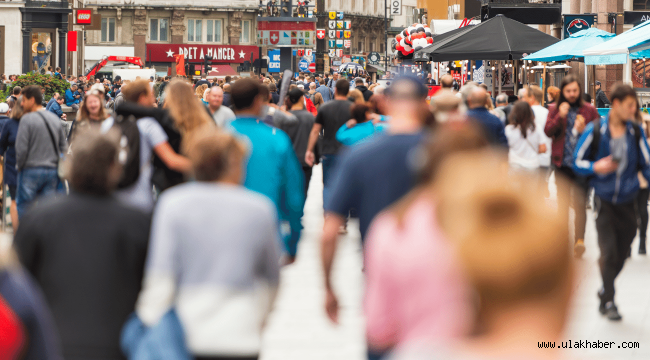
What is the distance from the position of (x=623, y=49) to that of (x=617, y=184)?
685 cm

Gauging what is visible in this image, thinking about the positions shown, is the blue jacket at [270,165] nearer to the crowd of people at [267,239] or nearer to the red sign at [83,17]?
the crowd of people at [267,239]

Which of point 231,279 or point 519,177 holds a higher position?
point 519,177

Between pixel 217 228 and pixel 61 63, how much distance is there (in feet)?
138

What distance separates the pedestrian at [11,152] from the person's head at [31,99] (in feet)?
0.66

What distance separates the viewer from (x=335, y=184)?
4016 mm

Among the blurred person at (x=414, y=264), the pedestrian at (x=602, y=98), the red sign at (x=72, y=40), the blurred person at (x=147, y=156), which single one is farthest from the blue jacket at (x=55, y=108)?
the red sign at (x=72, y=40)

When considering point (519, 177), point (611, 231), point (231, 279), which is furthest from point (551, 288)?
point (611, 231)

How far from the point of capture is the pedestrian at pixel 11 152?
33.3 ft

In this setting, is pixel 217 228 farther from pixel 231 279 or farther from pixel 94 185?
pixel 94 185

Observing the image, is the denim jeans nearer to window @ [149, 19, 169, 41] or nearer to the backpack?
the backpack

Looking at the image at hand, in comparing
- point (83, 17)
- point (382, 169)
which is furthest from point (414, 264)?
point (83, 17)

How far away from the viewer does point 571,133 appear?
955cm

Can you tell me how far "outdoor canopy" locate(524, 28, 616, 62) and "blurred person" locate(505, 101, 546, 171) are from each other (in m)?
6.15

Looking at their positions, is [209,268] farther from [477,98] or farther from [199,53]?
[199,53]
